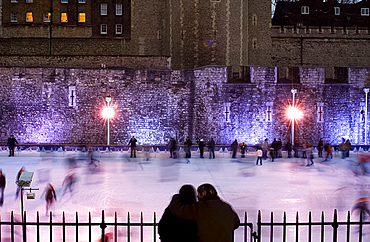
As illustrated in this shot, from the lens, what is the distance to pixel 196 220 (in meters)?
3.66

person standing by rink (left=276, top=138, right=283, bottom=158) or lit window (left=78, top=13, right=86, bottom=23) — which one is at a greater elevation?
lit window (left=78, top=13, right=86, bottom=23)

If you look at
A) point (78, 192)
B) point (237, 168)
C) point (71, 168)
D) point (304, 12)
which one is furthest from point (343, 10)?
point (78, 192)

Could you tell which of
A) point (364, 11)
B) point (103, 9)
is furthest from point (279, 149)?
point (364, 11)

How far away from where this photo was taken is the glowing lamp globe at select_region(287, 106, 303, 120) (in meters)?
20.4

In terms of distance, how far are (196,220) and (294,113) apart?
57.3 ft

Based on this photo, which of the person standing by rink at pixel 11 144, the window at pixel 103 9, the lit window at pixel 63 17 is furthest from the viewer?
the window at pixel 103 9

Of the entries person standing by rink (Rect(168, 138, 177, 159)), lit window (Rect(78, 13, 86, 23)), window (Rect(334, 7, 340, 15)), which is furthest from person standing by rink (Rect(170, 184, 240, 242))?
window (Rect(334, 7, 340, 15))

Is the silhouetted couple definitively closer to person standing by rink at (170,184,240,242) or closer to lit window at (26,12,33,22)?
person standing by rink at (170,184,240,242)

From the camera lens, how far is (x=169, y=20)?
2544cm

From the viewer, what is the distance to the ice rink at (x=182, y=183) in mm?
8527

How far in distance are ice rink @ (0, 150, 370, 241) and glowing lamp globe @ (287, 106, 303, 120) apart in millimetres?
3707

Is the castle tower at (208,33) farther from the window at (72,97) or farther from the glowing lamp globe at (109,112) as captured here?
the window at (72,97)

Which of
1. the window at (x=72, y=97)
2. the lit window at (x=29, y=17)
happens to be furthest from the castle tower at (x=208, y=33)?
the lit window at (x=29, y=17)

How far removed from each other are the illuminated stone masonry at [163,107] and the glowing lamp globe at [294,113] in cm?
19
